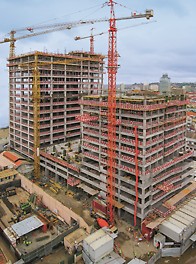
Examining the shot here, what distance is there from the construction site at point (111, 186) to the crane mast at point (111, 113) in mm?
219

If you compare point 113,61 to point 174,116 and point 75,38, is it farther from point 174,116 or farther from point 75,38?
point 75,38

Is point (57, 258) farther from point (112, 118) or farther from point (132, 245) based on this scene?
point (112, 118)

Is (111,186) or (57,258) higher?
(111,186)

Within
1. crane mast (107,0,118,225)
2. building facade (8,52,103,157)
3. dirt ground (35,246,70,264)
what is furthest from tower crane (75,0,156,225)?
building facade (8,52,103,157)

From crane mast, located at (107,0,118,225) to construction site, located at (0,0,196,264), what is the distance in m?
0.22

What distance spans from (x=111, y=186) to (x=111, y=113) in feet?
55.3

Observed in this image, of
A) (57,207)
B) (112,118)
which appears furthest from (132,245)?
(112,118)

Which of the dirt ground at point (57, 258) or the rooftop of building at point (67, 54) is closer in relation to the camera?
the dirt ground at point (57, 258)

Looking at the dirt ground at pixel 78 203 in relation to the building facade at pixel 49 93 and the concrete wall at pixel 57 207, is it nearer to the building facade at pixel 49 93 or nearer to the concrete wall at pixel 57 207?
the concrete wall at pixel 57 207

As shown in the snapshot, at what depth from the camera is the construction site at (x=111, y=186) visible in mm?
50312

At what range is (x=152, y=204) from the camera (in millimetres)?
57031

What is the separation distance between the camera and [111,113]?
55281mm

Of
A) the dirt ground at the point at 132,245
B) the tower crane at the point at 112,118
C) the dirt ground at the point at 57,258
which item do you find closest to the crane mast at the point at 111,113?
the tower crane at the point at 112,118

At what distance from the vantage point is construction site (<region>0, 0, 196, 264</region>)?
165 feet
